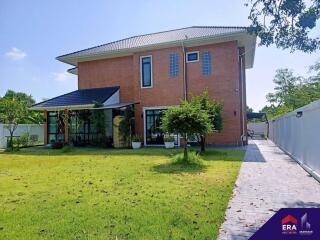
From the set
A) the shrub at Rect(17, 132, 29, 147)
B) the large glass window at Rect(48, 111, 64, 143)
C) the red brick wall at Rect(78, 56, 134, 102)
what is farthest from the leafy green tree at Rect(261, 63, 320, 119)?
the shrub at Rect(17, 132, 29, 147)

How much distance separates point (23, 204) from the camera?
677 cm

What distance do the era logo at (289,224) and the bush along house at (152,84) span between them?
61.3 feet

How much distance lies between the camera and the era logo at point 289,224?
3.38m

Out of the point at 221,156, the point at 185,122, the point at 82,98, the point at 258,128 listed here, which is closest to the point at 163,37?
the point at 82,98

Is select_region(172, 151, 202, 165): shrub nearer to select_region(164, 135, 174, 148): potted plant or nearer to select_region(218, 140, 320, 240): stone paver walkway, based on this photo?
select_region(218, 140, 320, 240): stone paver walkway

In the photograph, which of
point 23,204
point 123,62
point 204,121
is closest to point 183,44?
point 123,62

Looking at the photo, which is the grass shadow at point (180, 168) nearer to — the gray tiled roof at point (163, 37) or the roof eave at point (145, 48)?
the roof eave at point (145, 48)

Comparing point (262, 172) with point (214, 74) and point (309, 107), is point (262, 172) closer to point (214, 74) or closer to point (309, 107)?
point (309, 107)

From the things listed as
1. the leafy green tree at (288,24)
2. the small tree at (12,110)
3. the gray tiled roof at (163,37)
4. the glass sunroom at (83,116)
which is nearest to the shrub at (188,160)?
the leafy green tree at (288,24)

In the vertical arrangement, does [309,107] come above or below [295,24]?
below

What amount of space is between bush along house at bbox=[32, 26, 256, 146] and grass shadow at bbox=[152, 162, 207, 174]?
33.4ft

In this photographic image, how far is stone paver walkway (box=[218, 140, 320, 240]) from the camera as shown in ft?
17.4

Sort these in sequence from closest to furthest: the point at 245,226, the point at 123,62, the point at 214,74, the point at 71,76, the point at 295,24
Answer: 1. the point at 245,226
2. the point at 295,24
3. the point at 214,74
4. the point at 123,62
5. the point at 71,76

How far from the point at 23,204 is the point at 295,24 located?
706 centimetres
